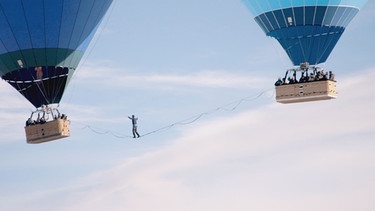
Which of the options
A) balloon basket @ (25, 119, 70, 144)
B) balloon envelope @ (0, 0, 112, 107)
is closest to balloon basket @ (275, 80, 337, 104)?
balloon basket @ (25, 119, 70, 144)

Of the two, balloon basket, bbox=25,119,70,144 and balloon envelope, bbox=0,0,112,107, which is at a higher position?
balloon envelope, bbox=0,0,112,107

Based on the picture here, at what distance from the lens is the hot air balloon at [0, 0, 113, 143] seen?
48.6 metres

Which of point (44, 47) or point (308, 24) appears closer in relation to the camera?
point (308, 24)

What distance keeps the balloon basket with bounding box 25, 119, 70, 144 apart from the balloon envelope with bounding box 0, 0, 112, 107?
1.13 metres

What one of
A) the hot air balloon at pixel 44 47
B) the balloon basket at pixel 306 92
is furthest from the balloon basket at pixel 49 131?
the balloon basket at pixel 306 92

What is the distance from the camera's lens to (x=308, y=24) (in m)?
47.7

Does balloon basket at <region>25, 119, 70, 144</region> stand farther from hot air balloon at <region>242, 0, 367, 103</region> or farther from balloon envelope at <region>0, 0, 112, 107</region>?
hot air balloon at <region>242, 0, 367, 103</region>

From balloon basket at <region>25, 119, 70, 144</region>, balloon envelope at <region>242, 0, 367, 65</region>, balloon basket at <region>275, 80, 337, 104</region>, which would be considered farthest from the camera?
balloon basket at <region>25, 119, 70, 144</region>

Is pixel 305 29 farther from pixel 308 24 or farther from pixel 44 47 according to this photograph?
pixel 44 47

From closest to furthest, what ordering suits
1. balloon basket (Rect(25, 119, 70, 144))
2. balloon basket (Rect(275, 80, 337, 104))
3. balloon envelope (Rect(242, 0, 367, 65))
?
balloon basket (Rect(275, 80, 337, 104))
balloon envelope (Rect(242, 0, 367, 65))
balloon basket (Rect(25, 119, 70, 144))

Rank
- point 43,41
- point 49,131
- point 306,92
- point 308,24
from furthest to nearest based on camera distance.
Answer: point 43,41 < point 49,131 < point 308,24 < point 306,92

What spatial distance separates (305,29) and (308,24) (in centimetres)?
20

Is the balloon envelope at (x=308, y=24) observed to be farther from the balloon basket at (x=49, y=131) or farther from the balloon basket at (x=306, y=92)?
the balloon basket at (x=49, y=131)

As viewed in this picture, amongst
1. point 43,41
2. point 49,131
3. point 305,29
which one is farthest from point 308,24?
point 49,131
